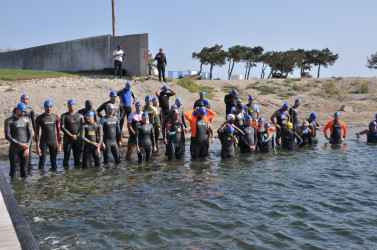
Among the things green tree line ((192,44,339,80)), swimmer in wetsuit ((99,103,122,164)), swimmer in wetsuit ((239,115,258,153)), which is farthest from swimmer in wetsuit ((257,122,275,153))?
green tree line ((192,44,339,80))

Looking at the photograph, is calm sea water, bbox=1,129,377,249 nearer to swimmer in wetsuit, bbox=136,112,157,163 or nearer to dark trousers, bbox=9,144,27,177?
dark trousers, bbox=9,144,27,177

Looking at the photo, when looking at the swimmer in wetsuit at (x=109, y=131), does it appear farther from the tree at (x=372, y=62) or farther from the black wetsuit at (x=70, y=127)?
the tree at (x=372, y=62)

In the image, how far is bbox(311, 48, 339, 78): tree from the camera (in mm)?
59500

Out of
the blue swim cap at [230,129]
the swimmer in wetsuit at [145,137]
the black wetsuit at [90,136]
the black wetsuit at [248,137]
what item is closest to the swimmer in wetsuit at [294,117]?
the black wetsuit at [248,137]

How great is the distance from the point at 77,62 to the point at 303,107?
18017 mm

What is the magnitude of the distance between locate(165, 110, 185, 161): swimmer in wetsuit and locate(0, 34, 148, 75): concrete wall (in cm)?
1575

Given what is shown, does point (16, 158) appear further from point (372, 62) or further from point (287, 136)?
point (372, 62)

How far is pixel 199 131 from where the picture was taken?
13734 millimetres

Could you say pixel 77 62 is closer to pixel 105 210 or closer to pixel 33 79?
pixel 33 79

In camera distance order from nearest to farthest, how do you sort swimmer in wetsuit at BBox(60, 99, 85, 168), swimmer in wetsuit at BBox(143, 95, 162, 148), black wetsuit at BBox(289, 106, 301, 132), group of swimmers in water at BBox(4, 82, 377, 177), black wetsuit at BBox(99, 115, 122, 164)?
group of swimmers in water at BBox(4, 82, 377, 177) < swimmer in wetsuit at BBox(60, 99, 85, 168) < black wetsuit at BBox(99, 115, 122, 164) < swimmer in wetsuit at BBox(143, 95, 162, 148) < black wetsuit at BBox(289, 106, 301, 132)

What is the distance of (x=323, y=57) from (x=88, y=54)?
38.5 meters

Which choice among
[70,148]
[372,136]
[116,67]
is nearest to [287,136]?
[372,136]

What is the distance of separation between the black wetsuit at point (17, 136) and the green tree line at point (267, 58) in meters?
46.5

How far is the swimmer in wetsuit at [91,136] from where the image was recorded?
1193 cm
